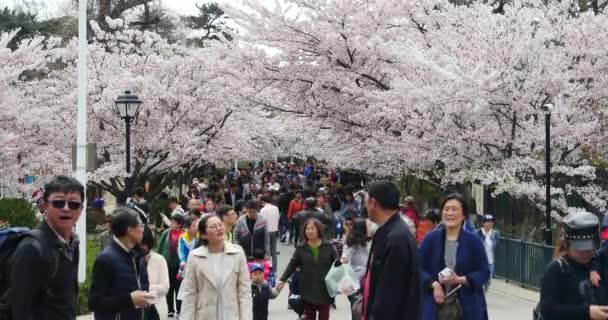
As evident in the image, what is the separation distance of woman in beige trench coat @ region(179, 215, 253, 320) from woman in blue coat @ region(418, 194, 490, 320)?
1.49 meters

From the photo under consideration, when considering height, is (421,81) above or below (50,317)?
above

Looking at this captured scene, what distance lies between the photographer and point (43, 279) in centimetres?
485

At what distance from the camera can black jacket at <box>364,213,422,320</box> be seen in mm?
5969

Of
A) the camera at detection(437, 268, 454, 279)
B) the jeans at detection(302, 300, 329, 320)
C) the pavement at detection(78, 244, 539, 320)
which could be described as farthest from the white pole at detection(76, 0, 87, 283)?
the camera at detection(437, 268, 454, 279)

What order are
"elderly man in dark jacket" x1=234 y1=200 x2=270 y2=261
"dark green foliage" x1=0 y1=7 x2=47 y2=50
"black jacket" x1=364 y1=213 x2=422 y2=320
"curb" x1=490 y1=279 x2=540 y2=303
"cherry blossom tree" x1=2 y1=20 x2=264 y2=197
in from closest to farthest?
"black jacket" x1=364 y1=213 x2=422 y2=320, "elderly man in dark jacket" x1=234 y1=200 x2=270 y2=261, "curb" x1=490 y1=279 x2=540 y2=303, "cherry blossom tree" x1=2 y1=20 x2=264 y2=197, "dark green foliage" x1=0 y1=7 x2=47 y2=50

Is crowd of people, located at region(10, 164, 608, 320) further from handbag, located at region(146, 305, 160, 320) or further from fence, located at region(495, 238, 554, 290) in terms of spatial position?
fence, located at region(495, 238, 554, 290)

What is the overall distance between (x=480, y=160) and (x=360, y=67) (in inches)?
182

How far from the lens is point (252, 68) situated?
2630 centimetres

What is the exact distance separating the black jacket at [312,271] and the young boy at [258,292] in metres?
0.36

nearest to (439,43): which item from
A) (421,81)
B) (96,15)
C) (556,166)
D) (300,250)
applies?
(421,81)

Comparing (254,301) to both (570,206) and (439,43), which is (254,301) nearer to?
(570,206)

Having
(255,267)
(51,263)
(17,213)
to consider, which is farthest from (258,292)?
(17,213)

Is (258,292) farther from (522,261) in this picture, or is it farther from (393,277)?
(522,261)

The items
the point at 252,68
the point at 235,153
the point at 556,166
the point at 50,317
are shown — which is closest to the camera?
the point at 50,317
